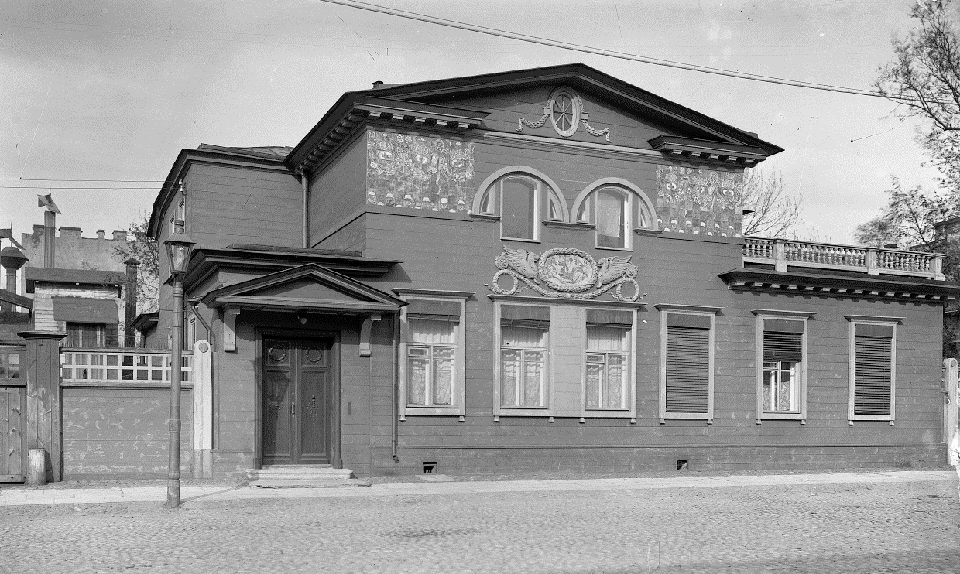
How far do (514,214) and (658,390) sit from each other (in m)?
5.27

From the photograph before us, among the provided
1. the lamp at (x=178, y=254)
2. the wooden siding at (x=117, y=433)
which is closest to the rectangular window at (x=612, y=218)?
the wooden siding at (x=117, y=433)

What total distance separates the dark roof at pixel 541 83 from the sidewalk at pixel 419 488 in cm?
779

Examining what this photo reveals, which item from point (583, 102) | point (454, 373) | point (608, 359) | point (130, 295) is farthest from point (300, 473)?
point (130, 295)

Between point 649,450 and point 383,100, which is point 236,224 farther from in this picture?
point 649,450

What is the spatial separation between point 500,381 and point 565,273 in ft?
9.30

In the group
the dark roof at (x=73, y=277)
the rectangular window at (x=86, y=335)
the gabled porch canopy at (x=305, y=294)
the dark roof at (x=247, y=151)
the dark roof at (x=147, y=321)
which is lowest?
the rectangular window at (x=86, y=335)

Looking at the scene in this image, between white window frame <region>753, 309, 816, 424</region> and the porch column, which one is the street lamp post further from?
white window frame <region>753, 309, 816, 424</region>

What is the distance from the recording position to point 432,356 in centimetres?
2214

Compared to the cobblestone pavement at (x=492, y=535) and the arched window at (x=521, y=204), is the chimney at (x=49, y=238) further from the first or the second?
the cobblestone pavement at (x=492, y=535)

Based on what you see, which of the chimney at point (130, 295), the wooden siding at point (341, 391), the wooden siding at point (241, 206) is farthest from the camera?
the chimney at point (130, 295)

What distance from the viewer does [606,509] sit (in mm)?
16750

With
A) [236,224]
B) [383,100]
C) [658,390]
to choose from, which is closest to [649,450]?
[658,390]

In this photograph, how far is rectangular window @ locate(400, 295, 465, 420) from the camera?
71.5ft

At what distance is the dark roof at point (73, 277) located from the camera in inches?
1938
